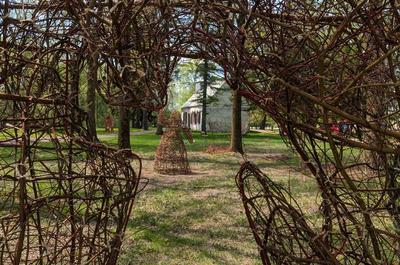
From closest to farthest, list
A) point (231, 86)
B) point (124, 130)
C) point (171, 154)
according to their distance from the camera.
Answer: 1. point (231, 86)
2. point (171, 154)
3. point (124, 130)

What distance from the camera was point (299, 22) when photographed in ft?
7.06

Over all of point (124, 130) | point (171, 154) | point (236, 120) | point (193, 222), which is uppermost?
point (236, 120)

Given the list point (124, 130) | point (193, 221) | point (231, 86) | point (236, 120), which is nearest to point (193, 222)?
point (193, 221)

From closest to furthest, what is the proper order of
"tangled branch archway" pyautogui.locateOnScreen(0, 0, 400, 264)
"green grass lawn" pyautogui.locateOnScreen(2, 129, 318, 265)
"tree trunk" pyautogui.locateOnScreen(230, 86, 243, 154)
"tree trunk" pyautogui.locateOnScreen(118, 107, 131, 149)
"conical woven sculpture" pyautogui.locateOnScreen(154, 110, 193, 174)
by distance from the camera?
"tangled branch archway" pyautogui.locateOnScreen(0, 0, 400, 264), "green grass lawn" pyautogui.locateOnScreen(2, 129, 318, 265), "conical woven sculpture" pyautogui.locateOnScreen(154, 110, 193, 174), "tree trunk" pyautogui.locateOnScreen(118, 107, 131, 149), "tree trunk" pyautogui.locateOnScreen(230, 86, 243, 154)

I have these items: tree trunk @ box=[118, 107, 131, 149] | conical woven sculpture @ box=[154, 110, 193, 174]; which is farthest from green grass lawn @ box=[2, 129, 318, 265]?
tree trunk @ box=[118, 107, 131, 149]

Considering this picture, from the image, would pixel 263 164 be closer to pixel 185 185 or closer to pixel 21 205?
pixel 185 185

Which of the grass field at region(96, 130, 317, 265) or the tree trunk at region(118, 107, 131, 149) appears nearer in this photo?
the grass field at region(96, 130, 317, 265)

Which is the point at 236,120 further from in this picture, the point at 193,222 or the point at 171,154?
the point at 193,222

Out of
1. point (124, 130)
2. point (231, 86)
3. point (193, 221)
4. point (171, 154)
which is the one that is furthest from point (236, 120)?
point (231, 86)

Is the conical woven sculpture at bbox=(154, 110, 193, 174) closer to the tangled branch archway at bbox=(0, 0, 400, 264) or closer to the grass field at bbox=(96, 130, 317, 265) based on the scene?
the grass field at bbox=(96, 130, 317, 265)

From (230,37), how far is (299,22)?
61cm

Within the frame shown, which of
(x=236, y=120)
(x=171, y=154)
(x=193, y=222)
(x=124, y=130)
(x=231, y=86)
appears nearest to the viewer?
(x=231, y=86)

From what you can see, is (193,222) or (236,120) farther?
(236,120)

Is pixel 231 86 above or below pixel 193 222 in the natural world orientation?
above
